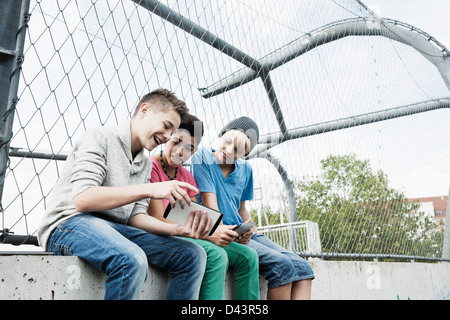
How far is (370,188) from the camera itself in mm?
3754

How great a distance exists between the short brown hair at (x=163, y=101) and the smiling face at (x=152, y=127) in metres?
0.02

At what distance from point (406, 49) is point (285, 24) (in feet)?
7.33

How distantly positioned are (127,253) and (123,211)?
0.82 feet

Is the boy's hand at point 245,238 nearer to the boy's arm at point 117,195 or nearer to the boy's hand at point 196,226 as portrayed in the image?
the boy's hand at point 196,226

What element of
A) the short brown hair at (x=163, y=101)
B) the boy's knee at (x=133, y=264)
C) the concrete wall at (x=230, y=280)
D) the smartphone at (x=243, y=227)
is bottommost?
the concrete wall at (x=230, y=280)

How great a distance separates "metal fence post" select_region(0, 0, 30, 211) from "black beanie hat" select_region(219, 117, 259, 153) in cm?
104

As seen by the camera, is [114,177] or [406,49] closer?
[114,177]

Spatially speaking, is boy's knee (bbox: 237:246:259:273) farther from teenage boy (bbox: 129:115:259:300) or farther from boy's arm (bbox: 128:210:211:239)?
boy's arm (bbox: 128:210:211:239)

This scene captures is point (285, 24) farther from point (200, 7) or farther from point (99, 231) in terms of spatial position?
point (99, 231)

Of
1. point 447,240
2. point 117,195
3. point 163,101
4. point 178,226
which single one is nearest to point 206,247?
point 178,226

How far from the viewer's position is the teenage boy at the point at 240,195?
1.67 metres

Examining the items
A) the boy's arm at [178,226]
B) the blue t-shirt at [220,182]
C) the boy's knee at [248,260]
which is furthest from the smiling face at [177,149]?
the boy's knee at [248,260]

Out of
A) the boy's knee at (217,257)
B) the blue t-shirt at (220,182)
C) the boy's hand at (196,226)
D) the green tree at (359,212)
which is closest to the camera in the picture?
the boy's hand at (196,226)
